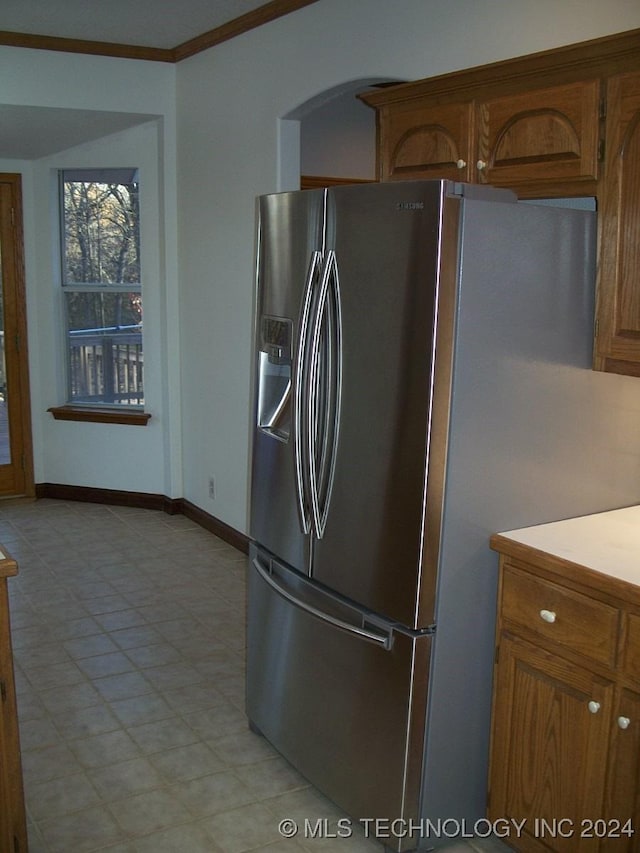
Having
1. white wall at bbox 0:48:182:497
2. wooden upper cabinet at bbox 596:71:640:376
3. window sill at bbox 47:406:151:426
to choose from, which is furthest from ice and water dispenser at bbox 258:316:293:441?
window sill at bbox 47:406:151:426

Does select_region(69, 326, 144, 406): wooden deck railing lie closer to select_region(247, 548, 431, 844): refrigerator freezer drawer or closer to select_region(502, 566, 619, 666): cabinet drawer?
select_region(247, 548, 431, 844): refrigerator freezer drawer

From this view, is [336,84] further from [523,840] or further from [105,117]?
[523,840]

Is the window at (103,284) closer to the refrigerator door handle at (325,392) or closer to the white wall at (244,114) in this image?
the white wall at (244,114)

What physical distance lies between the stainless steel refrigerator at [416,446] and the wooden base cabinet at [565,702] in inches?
3.7

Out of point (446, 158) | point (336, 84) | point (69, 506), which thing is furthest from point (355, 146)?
point (446, 158)

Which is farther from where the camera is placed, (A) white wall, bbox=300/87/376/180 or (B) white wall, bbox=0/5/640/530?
(A) white wall, bbox=300/87/376/180

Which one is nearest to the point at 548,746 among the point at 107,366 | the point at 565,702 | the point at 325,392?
the point at 565,702

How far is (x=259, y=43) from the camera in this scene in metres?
4.31

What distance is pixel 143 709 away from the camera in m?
3.20

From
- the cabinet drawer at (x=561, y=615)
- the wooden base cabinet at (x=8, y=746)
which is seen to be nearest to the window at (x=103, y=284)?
the wooden base cabinet at (x=8, y=746)

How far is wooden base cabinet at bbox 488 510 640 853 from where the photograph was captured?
2.01 metres

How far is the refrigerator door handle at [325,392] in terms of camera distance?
2.38 meters

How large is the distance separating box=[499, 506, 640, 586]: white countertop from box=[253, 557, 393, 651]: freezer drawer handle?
405 mm

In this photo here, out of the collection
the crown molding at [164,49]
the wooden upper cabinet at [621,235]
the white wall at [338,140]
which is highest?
the crown molding at [164,49]
